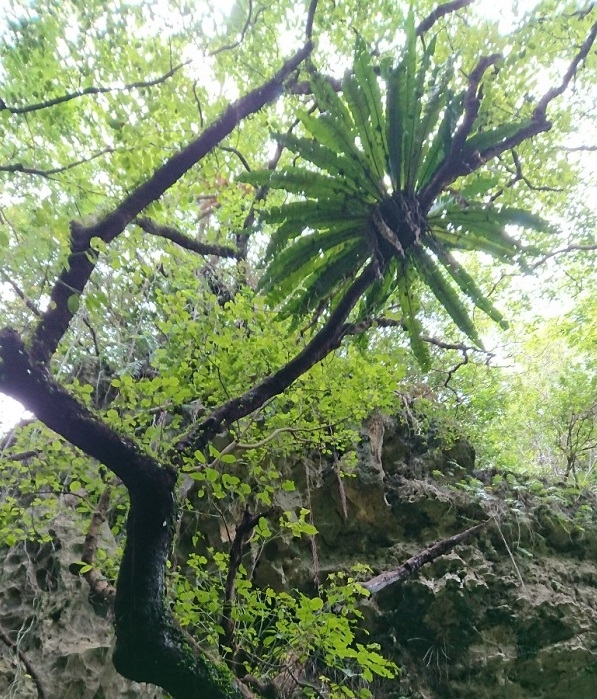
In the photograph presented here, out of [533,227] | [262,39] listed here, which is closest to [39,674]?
[533,227]

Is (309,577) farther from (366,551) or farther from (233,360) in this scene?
(233,360)

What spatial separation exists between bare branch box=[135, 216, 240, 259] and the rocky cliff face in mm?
3182

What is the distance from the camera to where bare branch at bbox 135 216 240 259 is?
15.4 feet

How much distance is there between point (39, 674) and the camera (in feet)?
15.5

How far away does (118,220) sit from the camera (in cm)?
283

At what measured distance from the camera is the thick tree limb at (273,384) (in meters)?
3.20

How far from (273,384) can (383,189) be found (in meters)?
1.46

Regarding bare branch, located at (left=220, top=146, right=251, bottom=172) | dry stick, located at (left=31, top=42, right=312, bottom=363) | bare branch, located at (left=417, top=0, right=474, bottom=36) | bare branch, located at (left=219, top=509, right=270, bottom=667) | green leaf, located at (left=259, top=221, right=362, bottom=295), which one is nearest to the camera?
dry stick, located at (left=31, top=42, right=312, bottom=363)

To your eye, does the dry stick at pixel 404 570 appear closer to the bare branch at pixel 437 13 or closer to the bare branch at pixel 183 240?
the bare branch at pixel 183 240

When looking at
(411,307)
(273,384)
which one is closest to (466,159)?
(411,307)

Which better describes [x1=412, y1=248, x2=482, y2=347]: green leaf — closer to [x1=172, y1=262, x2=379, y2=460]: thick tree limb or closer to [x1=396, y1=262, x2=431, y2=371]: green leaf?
[x1=396, y1=262, x2=431, y2=371]: green leaf

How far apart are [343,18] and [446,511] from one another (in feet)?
19.9

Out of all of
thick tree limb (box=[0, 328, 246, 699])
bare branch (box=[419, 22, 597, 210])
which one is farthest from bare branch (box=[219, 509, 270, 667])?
bare branch (box=[419, 22, 597, 210])

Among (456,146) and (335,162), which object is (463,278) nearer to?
(456,146)
